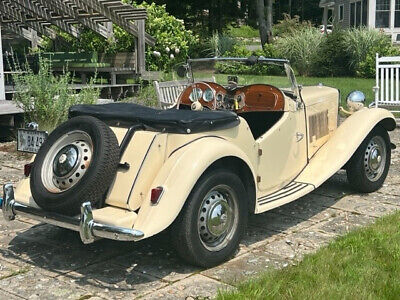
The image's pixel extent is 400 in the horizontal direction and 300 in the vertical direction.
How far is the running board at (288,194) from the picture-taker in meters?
4.73

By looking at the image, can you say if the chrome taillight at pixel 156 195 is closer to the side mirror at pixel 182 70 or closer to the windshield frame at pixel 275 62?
the windshield frame at pixel 275 62

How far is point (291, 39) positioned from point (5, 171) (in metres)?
16.1

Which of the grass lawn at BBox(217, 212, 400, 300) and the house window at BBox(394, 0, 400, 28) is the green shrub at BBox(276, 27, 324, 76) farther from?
the grass lawn at BBox(217, 212, 400, 300)

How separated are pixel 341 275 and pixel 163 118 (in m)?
1.63

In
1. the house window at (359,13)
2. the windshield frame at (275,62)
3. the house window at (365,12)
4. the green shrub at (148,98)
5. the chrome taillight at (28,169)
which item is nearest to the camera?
the chrome taillight at (28,169)

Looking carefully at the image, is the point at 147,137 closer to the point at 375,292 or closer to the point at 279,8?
the point at 375,292

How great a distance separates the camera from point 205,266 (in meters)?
4.09

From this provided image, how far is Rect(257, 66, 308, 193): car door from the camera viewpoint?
486 centimetres

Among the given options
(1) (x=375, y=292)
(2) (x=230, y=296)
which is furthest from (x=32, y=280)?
(1) (x=375, y=292)

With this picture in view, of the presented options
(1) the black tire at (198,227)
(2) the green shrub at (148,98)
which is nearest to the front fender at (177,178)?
(1) the black tire at (198,227)

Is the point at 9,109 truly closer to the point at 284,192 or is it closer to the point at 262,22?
the point at 284,192

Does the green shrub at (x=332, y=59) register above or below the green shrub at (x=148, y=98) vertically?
above

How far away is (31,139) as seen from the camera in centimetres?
483

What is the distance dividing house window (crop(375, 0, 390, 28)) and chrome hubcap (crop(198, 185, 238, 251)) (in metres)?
24.8
